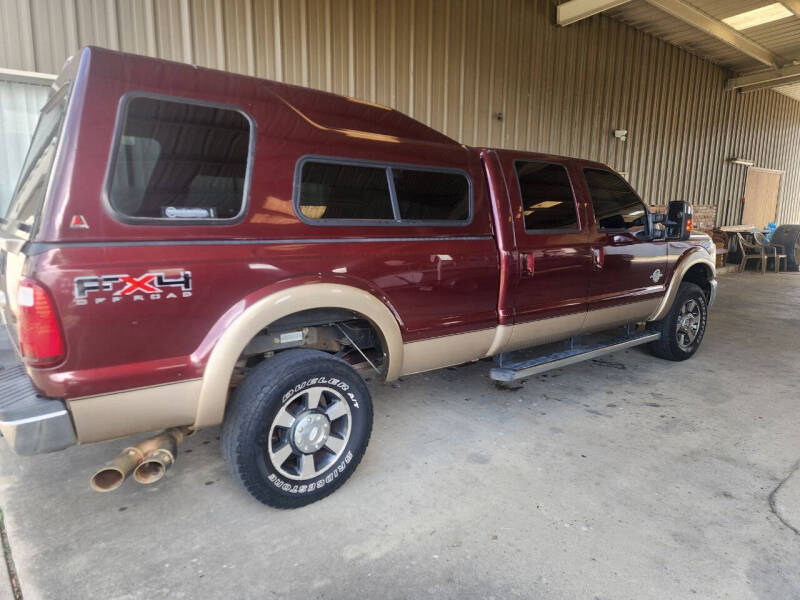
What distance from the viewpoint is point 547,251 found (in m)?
3.64

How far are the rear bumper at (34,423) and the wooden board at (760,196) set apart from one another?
17530 mm

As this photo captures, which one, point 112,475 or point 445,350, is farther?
point 445,350

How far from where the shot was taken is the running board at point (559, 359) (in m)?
3.62

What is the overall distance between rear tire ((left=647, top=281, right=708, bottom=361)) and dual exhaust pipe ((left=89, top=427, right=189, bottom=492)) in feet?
15.2

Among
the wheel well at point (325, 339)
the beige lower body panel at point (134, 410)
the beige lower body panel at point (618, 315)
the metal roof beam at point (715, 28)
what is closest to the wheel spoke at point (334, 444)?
the wheel well at point (325, 339)

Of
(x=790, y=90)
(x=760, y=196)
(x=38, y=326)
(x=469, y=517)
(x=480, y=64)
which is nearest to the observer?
(x=38, y=326)

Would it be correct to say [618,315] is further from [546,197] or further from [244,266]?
[244,266]

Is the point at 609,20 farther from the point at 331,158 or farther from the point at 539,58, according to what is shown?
the point at 331,158

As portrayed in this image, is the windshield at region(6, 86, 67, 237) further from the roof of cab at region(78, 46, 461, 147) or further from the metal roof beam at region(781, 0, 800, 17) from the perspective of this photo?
the metal roof beam at region(781, 0, 800, 17)

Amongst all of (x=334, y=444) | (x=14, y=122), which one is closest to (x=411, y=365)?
(x=334, y=444)

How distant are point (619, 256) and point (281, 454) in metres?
3.22

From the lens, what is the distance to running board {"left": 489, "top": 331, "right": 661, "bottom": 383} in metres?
3.62

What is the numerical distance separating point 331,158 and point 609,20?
9548 millimetres

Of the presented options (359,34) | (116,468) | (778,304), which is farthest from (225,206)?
(778,304)
